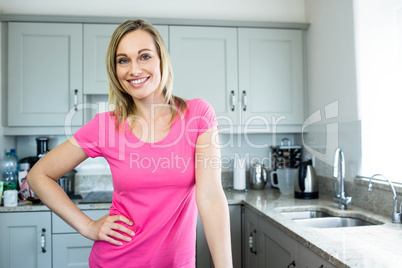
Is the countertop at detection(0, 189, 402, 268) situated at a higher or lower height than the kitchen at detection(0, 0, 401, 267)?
lower

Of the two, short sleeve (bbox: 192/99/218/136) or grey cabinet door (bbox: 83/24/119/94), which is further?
grey cabinet door (bbox: 83/24/119/94)

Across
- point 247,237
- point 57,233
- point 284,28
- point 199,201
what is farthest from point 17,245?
point 284,28

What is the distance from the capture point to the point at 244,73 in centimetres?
246

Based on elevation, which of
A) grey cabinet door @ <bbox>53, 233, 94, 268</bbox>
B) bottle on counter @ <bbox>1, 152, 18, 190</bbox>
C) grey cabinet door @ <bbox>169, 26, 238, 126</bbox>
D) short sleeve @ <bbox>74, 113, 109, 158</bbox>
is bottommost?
grey cabinet door @ <bbox>53, 233, 94, 268</bbox>

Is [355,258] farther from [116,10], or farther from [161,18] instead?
[116,10]

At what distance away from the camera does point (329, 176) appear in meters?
2.22

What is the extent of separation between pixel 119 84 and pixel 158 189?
13.8 inches

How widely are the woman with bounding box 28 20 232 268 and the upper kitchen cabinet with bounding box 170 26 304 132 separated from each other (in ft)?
4.35

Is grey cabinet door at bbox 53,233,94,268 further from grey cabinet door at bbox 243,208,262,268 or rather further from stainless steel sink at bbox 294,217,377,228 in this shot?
stainless steel sink at bbox 294,217,377,228

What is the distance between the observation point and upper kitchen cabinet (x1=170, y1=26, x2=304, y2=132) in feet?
7.88

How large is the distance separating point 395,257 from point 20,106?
7.18ft

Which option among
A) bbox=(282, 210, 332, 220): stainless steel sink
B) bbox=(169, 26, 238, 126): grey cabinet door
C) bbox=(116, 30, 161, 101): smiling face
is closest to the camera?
bbox=(116, 30, 161, 101): smiling face

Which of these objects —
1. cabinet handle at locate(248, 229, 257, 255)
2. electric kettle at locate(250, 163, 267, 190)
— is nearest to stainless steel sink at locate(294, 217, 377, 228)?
cabinet handle at locate(248, 229, 257, 255)

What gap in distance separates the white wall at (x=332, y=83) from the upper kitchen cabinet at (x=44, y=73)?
158cm
